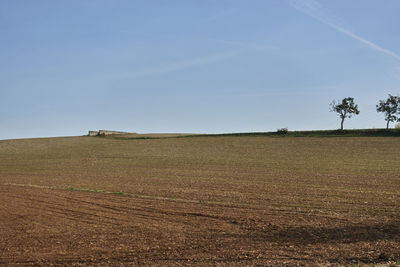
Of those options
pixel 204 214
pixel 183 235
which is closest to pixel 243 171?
pixel 204 214

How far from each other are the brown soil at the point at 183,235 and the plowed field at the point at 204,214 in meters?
0.03

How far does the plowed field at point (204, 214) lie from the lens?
915 centimetres

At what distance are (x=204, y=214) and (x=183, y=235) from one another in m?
2.81

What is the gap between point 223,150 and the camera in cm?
4300

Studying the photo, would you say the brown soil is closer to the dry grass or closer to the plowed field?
the plowed field

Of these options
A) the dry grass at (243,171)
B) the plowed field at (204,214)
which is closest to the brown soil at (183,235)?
the plowed field at (204,214)

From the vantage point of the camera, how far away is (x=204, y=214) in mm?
13555

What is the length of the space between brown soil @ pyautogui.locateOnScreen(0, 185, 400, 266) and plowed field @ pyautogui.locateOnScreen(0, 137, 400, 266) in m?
0.03

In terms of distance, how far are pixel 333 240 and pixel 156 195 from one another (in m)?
9.33

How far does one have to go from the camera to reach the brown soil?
884cm

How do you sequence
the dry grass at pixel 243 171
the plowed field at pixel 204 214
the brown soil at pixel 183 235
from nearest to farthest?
the brown soil at pixel 183 235
the plowed field at pixel 204 214
the dry grass at pixel 243 171

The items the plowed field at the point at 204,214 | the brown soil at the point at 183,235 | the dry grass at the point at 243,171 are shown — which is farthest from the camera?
the dry grass at the point at 243,171

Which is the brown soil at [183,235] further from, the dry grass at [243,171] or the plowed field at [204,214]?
the dry grass at [243,171]

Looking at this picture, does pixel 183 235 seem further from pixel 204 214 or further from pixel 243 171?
pixel 243 171
